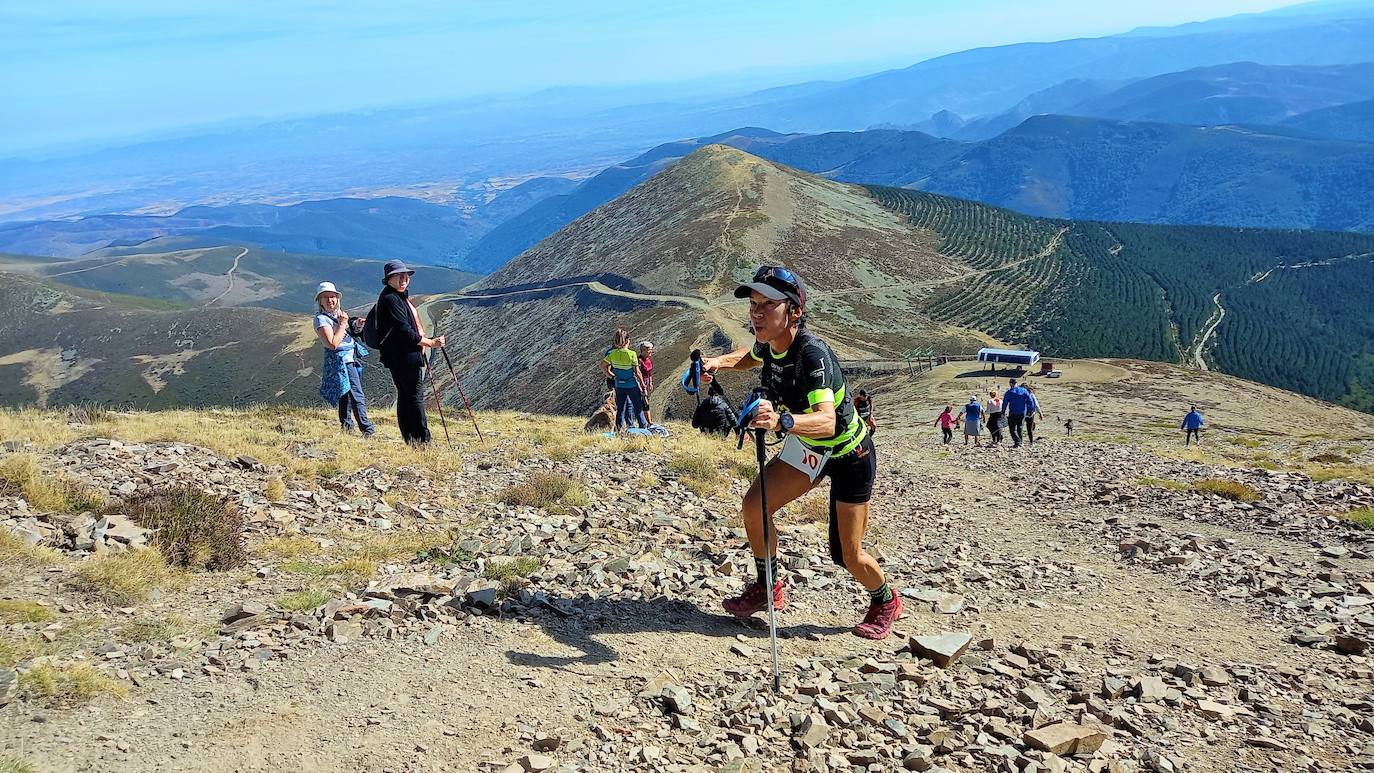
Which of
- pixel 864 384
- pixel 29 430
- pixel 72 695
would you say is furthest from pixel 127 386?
pixel 72 695

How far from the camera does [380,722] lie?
16.6ft

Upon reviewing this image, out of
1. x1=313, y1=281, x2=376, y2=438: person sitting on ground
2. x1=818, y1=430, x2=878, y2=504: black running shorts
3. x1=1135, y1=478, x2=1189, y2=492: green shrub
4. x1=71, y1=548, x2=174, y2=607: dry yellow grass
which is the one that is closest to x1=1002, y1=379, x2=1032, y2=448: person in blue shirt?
x1=1135, y1=478, x2=1189, y2=492: green shrub

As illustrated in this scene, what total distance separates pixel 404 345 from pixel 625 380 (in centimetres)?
656

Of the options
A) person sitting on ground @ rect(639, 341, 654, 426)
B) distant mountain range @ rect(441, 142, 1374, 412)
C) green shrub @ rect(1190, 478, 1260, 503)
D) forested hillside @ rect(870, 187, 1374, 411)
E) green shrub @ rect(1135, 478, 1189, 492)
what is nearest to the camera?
green shrub @ rect(1190, 478, 1260, 503)

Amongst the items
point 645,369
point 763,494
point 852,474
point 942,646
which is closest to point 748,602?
point 763,494

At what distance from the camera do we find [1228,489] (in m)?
12.8

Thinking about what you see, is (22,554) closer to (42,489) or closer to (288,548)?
(42,489)

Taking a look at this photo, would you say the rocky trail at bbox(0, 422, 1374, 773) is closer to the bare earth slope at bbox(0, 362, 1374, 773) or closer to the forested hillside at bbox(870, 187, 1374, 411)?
the bare earth slope at bbox(0, 362, 1374, 773)

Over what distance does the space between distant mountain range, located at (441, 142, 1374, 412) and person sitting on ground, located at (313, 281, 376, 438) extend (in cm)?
5829

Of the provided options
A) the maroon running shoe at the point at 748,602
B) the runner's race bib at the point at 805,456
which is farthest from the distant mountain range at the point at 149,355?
the runner's race bib at the point at 805,456

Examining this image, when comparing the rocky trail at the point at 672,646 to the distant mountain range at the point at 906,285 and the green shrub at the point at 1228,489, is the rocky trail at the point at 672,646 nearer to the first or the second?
the green shrub at the point at 1228,489

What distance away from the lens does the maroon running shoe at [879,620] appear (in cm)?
690

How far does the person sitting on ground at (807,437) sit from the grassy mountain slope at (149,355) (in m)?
99.6

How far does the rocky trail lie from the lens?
490 centimetres
